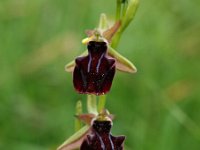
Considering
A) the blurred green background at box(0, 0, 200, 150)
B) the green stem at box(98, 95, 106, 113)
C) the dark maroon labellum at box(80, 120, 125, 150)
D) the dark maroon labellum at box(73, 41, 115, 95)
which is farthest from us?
the blurred green background at box(0, 0, 200, 150)

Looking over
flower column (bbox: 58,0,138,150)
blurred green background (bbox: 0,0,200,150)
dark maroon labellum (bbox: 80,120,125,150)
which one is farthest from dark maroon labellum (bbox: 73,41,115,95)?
blurred green background (bbox: 0,0,200,150)

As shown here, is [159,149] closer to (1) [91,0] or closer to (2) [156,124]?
(2) [156,124]

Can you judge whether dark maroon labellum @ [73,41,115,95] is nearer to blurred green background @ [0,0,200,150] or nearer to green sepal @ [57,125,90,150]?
green sepal @ [57,125,90,150]

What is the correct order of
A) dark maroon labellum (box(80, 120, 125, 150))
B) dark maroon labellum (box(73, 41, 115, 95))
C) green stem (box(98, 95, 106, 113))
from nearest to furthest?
1. dark maroon labellum (box(73, 41, 115, 95))
2. dark maroon labellum (box(80, 120, 125, 150))
3. green stem (box(98, 95, 106, 113))

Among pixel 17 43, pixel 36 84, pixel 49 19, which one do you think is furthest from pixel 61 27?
pixel 36 84

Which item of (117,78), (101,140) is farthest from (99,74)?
(117,78)

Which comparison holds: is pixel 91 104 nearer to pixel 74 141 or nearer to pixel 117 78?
pixel 74 141

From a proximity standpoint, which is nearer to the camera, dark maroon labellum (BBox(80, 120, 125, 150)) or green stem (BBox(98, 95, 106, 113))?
dark maroon labellum (BBox(80, 120, 125, 150))
